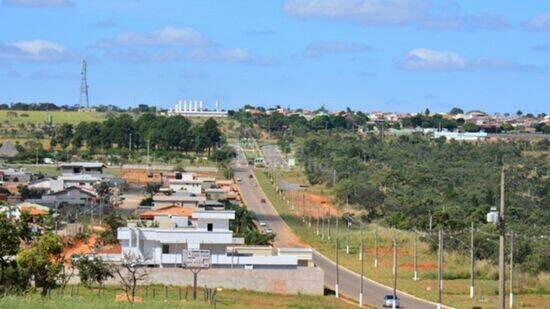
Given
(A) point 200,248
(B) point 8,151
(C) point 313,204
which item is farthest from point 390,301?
(B) point 8,151

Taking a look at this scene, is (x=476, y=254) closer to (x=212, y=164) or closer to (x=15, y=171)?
(x=15, y=171)

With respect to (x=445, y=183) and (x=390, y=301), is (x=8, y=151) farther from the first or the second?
(x=390, y=301)

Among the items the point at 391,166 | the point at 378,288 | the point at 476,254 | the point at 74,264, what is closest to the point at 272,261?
the point at 378,288

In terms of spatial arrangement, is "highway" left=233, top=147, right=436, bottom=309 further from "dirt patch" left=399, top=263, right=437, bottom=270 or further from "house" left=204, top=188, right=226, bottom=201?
"house" left=204, top=188, right=226, bottom=201

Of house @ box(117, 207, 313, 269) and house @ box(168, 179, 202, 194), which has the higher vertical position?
house @ box(168, 179, 202, 194)

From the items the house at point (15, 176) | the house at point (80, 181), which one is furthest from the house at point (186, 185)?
the house at point (15, 176)

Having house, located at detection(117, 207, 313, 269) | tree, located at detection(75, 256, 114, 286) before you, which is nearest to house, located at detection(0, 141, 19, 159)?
house, located at detection(117, 207, 313, 269)

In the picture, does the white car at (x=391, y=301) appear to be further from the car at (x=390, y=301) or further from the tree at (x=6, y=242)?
the tree at (x=6, y=242)
